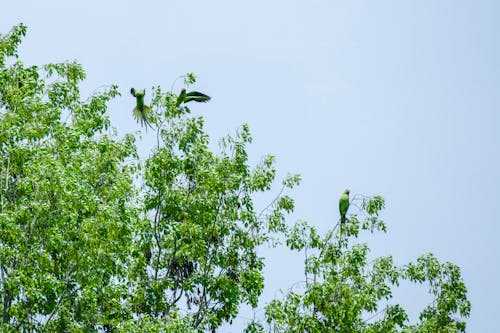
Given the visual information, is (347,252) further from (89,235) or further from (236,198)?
(89,235)

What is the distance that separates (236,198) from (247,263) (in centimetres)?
121

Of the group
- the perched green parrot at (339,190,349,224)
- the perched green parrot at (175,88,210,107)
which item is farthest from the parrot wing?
the perched green parrot at (339,190,349,224)

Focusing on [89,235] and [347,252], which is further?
[347,252]

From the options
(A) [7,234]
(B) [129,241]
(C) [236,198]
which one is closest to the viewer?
(A) [7,234]

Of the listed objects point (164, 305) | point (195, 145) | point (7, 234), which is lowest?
point (7, 234)

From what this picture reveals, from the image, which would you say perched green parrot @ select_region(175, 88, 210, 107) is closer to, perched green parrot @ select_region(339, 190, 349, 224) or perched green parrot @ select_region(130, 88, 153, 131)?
perched green parrot @ select_region(130, 88, 153, 131)

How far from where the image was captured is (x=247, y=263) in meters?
21.1

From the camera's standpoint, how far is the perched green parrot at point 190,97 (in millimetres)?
21609

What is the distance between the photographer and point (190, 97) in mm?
21812

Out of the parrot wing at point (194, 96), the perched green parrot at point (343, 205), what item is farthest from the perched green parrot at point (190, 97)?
the perched green parrot at point (343, 205)

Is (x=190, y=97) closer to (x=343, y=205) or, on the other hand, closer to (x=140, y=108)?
(x=140, y=108)

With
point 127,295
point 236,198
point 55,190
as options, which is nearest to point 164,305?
point 127,295

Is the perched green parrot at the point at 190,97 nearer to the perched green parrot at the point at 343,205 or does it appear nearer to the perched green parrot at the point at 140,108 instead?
the perched green parrot at the point at 140,108

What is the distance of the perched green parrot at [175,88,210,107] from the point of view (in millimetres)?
21609
